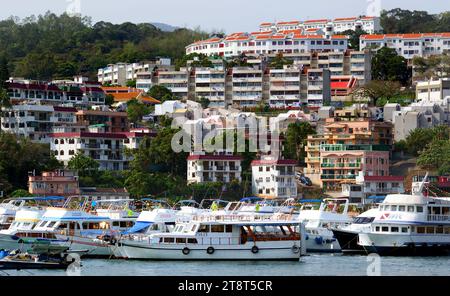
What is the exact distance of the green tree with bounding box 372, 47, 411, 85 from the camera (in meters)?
93.1

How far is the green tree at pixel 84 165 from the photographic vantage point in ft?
210

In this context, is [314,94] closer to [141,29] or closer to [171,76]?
[171,76]

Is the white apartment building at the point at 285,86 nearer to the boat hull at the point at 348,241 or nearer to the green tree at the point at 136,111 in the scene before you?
the green tree at the point at 136,111

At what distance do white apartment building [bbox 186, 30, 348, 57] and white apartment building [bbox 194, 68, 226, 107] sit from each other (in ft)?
33.7

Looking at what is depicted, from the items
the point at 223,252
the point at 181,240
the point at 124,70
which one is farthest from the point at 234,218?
the point at 124,70

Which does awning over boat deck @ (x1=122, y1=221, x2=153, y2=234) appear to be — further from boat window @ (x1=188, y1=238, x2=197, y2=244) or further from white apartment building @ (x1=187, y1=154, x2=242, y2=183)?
white apartment building @ (x1=187, y1=154, x2=242, y2=183)

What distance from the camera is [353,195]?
207ft

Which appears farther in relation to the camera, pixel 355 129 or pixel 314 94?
pixel 314 94

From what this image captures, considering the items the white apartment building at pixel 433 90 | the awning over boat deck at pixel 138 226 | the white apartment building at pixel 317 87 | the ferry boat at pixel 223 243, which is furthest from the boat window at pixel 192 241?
the white apartment building at pixel 317 87

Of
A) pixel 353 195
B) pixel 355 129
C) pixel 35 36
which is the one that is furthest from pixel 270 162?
pixel 35 36

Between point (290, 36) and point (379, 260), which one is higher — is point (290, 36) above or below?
above

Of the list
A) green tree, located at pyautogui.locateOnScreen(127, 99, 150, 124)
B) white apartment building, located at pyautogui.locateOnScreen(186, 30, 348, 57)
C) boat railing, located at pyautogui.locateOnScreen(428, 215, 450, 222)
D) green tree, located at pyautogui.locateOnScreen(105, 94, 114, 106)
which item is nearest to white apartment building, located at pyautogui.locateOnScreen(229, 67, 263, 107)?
green tree, located at pyautogui.locateOnScreen(127, 99, 150, 124)
